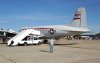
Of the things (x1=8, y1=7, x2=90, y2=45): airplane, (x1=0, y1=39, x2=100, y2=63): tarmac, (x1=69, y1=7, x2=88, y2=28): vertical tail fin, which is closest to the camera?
(x1=0, y1=39, x2=100, y2=63): tarmac

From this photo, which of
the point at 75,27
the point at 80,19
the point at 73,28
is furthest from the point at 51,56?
the point at 80,19

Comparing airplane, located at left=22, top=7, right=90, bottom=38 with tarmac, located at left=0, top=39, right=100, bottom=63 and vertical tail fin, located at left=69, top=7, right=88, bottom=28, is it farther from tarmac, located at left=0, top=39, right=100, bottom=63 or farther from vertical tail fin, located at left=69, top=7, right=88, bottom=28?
tarmac, located at left=0, top=39, right=100, bottom=63

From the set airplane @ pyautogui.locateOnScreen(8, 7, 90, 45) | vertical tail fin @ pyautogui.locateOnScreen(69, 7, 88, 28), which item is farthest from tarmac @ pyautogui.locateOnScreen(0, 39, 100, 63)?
vertical tail fin @ pyautogui.locateOnScreen(69, 7, 88, 28)

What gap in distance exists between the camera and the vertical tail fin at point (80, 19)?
1781 inches

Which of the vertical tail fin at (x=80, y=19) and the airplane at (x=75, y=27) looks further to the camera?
the vertical tail fin at (x=80, y=19)

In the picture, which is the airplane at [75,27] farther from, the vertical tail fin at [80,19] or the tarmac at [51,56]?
the tarmac at [51,56]

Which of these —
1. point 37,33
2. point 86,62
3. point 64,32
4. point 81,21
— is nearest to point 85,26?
point 81,21

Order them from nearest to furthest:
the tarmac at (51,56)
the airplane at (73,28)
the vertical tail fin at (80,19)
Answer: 1. the tarmac at (51,56)
2. the airplane at (73,28)
3. the vertical tail fin at (80,19)

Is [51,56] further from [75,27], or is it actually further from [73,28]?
[75,27]

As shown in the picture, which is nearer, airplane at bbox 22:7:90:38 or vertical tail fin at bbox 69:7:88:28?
airplane at bbox 22:7:90:38

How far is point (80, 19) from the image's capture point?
45.7 m

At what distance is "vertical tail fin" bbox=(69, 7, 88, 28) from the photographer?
148 feet

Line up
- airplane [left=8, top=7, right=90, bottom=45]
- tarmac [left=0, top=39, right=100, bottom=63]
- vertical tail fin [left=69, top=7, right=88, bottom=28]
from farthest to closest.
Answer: vertical tail fin [left=69, top=7, right=88, bottom=28] → airplane [left=8, top=7, right=90, bottom=45] → tarmac [left=0, top=39, right=100, bottom=63]

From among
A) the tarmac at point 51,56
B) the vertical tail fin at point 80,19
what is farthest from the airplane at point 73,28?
the tarmac at point 51,56
